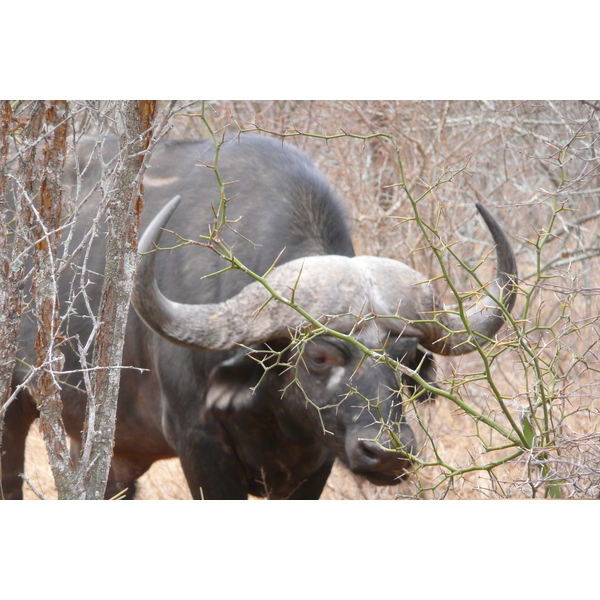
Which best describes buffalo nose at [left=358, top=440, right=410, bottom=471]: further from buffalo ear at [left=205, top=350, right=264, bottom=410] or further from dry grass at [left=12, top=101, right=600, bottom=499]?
dry grass at [left=12, top=101, right=600, bottom=499]

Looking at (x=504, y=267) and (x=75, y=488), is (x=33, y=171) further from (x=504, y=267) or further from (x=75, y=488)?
(x=504, y=267)

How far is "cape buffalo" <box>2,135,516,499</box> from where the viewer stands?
281cm

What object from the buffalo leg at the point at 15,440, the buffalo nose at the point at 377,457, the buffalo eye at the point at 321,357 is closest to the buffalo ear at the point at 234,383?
→ the buffalo eye at the point at 321,357

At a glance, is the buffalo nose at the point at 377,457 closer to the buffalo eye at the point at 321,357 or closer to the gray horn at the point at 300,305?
the buffalo eye at the point at 321,357

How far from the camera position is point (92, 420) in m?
1.90

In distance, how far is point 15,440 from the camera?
368 cm

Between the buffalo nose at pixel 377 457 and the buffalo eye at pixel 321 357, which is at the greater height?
the buffalo eye at pixel 321 357

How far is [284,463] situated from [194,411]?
41cm

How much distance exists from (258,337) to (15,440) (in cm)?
143

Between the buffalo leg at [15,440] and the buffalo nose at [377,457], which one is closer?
the buffalo nose at [377,457]

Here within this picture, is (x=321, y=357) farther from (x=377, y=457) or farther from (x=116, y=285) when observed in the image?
(x=116, y=285)

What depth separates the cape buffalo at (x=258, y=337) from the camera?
9.21 ft

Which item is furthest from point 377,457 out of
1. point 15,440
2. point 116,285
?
point 15,440

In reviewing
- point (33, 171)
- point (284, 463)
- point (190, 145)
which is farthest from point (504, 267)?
point (33, 171)
